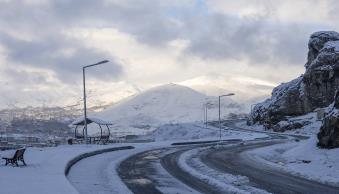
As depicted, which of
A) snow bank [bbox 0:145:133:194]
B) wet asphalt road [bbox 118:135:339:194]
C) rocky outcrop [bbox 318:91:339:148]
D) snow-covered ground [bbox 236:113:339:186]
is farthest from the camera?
rocky outcrop [bbox 318:91:339:148]

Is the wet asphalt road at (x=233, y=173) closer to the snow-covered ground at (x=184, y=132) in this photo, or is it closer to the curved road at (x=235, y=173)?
the curved road at (x=235, y=173)

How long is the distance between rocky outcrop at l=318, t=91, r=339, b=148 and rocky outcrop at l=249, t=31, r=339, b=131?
7070 centimetres

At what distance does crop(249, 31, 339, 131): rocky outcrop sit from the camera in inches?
4116

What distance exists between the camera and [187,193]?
58.4ft

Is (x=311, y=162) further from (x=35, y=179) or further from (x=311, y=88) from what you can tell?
(x=311, y=88)

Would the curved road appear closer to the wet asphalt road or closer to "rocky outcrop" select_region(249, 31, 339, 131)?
the wet asphalt road

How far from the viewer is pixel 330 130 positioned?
3394 cm

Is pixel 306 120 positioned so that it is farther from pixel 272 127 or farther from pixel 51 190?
pixel 51 190

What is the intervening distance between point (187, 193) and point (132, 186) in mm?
2531

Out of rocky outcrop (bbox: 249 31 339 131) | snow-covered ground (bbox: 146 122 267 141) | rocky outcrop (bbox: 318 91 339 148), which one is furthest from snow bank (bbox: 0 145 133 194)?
snow-covered ground (bbox: 146 122 267 141)

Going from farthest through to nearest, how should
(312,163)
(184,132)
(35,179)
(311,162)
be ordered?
(184,132), (311,162), (312,163), (35,179)

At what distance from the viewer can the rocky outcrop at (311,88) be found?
104550 millimetres

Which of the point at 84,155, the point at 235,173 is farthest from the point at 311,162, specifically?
the point at 84,155

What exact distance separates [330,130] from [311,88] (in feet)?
264
